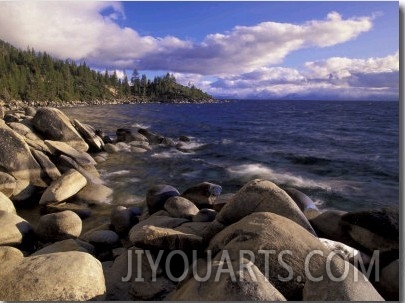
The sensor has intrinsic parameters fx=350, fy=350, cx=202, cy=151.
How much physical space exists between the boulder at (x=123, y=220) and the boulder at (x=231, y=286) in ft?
16.3

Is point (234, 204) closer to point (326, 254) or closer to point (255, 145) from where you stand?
point (326, 254)

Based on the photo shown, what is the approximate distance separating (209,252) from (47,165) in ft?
33.2

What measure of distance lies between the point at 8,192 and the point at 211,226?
27.4ft

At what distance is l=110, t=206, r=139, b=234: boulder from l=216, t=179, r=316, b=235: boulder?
11.1 feet

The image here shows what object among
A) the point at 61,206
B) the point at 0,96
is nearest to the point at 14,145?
the point at 61,206

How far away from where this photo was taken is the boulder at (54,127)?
18.6m

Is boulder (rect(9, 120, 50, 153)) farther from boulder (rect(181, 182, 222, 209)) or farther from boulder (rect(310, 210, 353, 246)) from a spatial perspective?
boulder (rect(310, 210, 353, 246))

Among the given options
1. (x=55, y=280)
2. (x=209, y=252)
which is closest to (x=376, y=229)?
(x=209, y=252)

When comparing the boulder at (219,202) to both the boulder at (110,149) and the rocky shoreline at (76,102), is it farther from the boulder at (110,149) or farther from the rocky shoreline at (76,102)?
the rocky shoreline at (76,102)

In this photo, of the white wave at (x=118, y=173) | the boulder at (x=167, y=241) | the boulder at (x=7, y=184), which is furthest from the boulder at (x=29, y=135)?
the boulder at (x=167, y=241)

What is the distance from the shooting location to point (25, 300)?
455 cm

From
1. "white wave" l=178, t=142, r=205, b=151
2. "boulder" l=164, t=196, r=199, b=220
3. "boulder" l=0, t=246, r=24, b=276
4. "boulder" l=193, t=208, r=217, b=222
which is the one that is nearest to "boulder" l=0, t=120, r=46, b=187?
"boulder" l=164, t=196, r=199, b=220

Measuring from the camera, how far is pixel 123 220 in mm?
9422

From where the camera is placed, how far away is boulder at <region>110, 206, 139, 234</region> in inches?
368
